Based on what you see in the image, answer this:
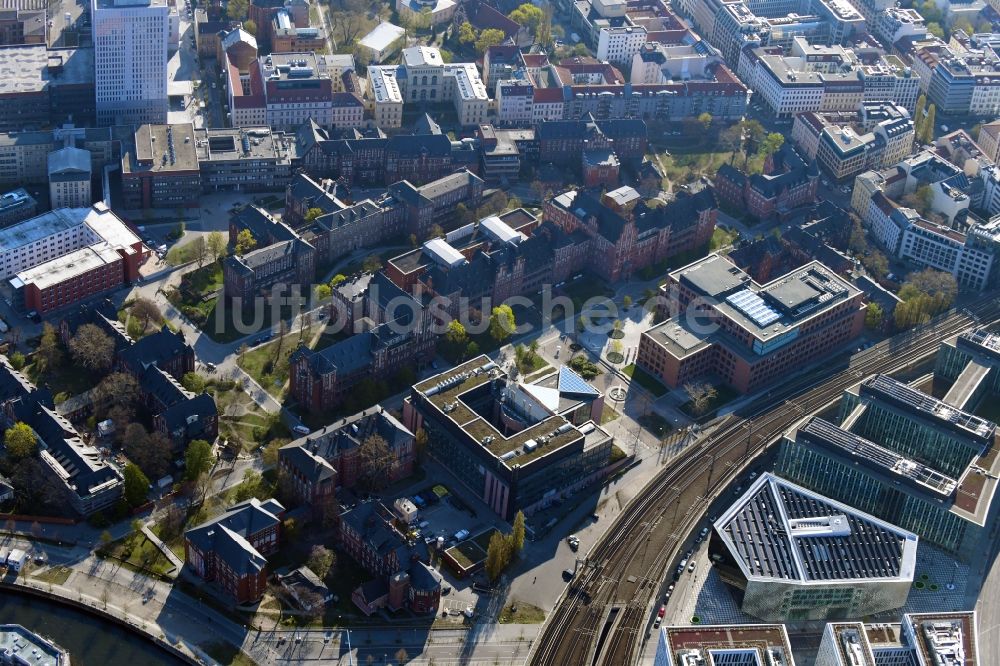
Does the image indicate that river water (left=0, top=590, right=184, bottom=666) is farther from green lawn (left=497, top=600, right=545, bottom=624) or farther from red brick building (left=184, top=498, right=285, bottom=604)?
green lawn (left=497, top=600, right=545, bottom=624)

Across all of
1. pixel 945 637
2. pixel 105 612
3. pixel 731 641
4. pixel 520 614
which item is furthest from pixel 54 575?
pixel 945 637

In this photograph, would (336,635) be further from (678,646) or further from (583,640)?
(678,646)

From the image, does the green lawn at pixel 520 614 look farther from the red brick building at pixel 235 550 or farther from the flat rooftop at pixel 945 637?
the flat rooftop at pixel 945 637

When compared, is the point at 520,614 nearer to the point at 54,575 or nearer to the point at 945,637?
the point at 945,637

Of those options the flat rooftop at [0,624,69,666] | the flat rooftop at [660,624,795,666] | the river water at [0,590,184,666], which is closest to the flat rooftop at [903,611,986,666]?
the flat rooftop at [660,624,795,666]

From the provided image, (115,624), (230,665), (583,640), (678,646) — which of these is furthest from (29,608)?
(678,646)

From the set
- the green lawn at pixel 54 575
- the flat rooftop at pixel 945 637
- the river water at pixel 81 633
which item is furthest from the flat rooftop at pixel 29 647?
the flat rooftop at pixel 945 637
